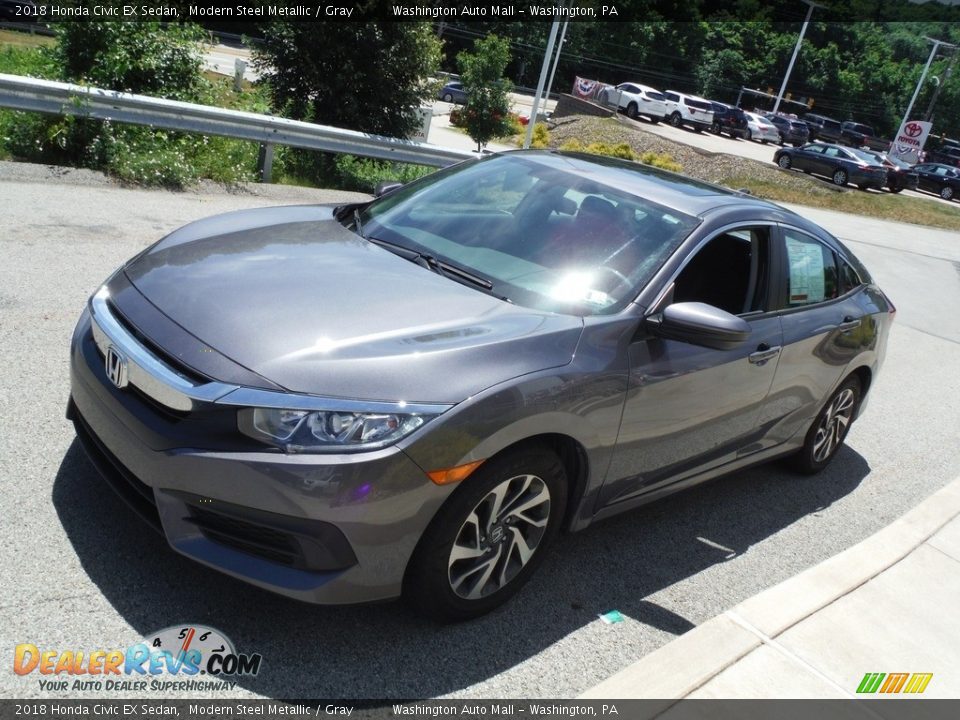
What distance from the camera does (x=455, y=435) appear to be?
9.86 ft

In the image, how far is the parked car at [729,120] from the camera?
52688mm

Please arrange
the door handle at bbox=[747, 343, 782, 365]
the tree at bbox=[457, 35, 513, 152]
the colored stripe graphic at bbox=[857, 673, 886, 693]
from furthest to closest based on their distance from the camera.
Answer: the tree at bbox=[457, 35, 513, 152] → the door handle at bbox=[747, 343, 782, 365] → the colored stripe graphic at bbox=[857, 673, 886, 693]

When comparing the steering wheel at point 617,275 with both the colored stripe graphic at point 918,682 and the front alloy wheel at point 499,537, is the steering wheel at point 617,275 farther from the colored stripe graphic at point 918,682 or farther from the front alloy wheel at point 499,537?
the colored stripe graphic at point 918,682

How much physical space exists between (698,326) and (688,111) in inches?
2013

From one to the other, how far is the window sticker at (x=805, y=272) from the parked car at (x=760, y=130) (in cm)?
5084

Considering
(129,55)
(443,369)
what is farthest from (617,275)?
(129,55)

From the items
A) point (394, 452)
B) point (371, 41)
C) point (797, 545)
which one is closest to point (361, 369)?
point (394, 452)

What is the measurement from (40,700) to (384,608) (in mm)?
1206

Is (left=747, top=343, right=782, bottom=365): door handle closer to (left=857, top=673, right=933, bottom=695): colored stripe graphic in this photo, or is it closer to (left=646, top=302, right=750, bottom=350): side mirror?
(left=646, top=302, right=750, bottom=350): side mirror

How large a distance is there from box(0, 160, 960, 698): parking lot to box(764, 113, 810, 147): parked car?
53.4 metres

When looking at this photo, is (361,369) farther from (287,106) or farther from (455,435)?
(287,106)

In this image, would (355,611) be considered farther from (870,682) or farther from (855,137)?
(855,137)

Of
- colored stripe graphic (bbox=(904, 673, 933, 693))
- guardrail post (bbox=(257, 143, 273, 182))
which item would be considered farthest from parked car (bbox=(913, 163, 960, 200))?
colored stripe graphic (bbox=(904, 673, 933, 693))

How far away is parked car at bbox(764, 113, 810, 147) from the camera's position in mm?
56406
